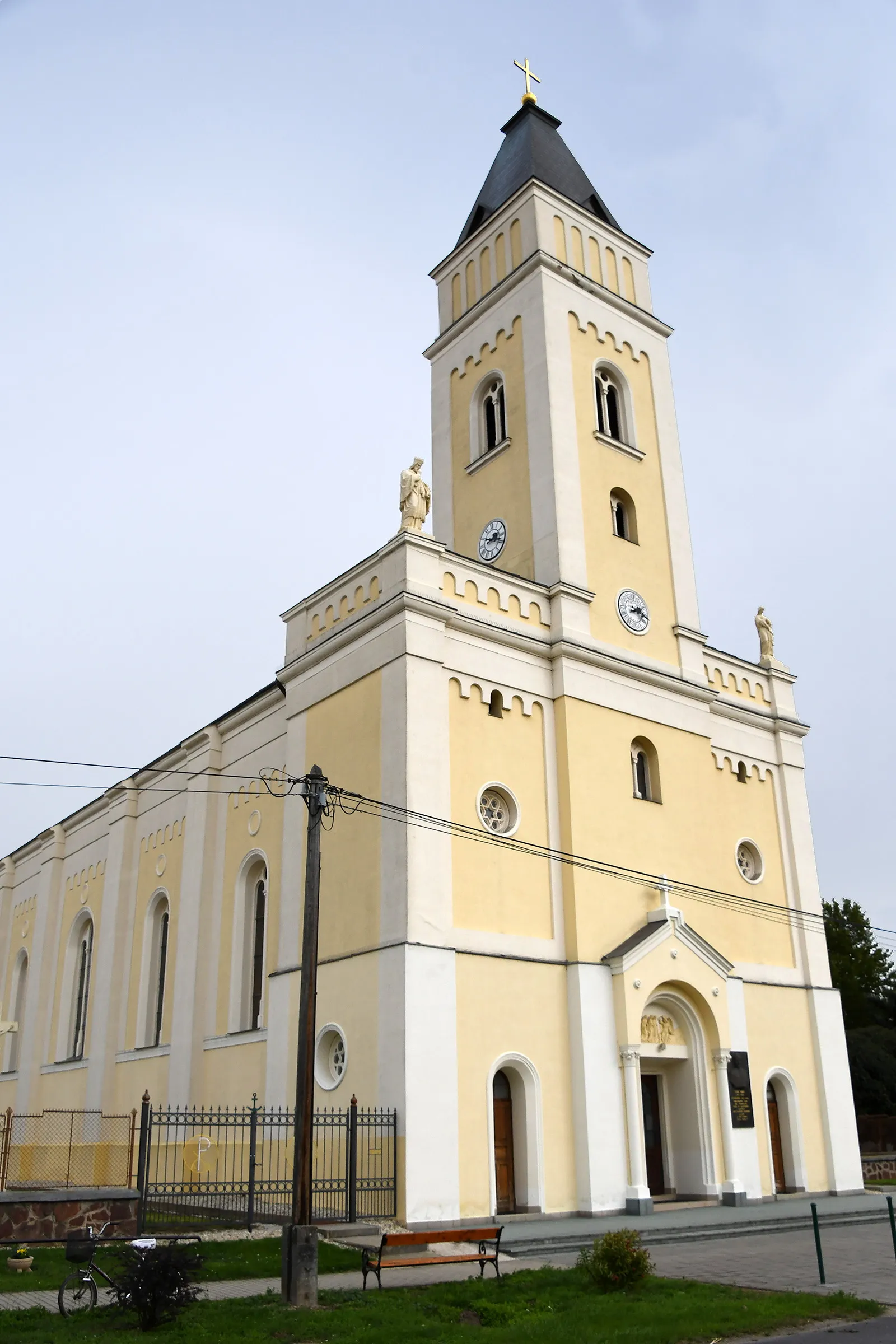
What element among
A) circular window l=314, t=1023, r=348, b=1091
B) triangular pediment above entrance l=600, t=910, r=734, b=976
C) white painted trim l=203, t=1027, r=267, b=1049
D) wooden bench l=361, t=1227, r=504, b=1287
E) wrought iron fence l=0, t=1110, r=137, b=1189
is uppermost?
triangular pediment above entrance l=600, t=910, r=734, b=976

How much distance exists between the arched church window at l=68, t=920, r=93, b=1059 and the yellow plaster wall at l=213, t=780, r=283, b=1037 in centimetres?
966

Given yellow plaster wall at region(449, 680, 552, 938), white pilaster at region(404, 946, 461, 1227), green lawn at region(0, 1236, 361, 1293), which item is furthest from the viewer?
yellow plaster wall at region(449, 680, 552, 938)

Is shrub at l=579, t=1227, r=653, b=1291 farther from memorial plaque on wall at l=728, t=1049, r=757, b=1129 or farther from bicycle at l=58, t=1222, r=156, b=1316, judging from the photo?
memorial plaque on wall at l=728, t=1049, r=757, b=1129

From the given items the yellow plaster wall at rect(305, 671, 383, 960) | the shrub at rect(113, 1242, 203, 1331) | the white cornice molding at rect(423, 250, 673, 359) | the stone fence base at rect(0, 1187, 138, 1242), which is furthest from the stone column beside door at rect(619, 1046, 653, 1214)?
the white cornice molding at rect(423, 250, 673, 359)

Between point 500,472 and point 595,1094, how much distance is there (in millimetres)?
14286

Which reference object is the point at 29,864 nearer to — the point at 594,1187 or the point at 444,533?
the point at 444,533

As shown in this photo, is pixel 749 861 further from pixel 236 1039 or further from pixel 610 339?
pixel 610 339

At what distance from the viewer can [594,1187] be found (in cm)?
2020

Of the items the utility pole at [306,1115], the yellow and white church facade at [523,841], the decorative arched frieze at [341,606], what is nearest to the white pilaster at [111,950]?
the yellow and white church facade at [523,841]

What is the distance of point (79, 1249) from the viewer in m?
13.2

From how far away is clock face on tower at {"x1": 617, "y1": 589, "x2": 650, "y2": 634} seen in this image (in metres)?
26.0

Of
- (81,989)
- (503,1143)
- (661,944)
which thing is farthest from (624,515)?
(81,989)

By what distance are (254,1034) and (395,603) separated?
31.5 feet

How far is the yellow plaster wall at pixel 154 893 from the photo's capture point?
95.1 feet
